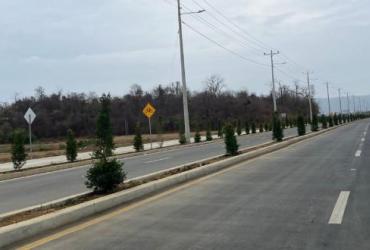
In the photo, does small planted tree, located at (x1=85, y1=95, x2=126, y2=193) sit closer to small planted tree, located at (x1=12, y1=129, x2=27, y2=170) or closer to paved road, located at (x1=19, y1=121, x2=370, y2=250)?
paved road, located at (x1=19, y1=121, x2=370, y2=250)

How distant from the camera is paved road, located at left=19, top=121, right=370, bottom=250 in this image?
20.7ft

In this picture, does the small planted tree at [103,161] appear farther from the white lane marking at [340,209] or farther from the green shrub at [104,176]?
the white lane marking at [340,209]

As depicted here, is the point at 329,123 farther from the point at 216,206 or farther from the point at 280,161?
the point at 216,206

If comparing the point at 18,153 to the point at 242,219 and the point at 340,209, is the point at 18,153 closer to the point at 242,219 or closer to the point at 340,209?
the point at 242,219

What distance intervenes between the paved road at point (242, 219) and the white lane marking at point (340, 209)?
2 cm

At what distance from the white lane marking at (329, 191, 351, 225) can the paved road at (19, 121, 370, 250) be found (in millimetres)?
16

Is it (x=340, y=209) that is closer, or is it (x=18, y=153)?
(x=340, y=209)

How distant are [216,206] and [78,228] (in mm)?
2648

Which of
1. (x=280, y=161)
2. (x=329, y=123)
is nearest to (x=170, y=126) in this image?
(x=329, y=123)

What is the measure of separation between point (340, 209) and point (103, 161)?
4776 mm

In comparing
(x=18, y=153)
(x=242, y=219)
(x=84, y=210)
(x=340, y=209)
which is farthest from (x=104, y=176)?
(x=18, y=153)

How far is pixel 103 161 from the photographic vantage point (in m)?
10.2

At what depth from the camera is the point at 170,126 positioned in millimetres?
118188

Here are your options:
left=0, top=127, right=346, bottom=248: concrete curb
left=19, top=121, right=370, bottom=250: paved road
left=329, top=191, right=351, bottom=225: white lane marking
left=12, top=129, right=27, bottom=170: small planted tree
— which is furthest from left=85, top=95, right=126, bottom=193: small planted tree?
left=12, top=129, right=27, bottom=170: small planted tree
